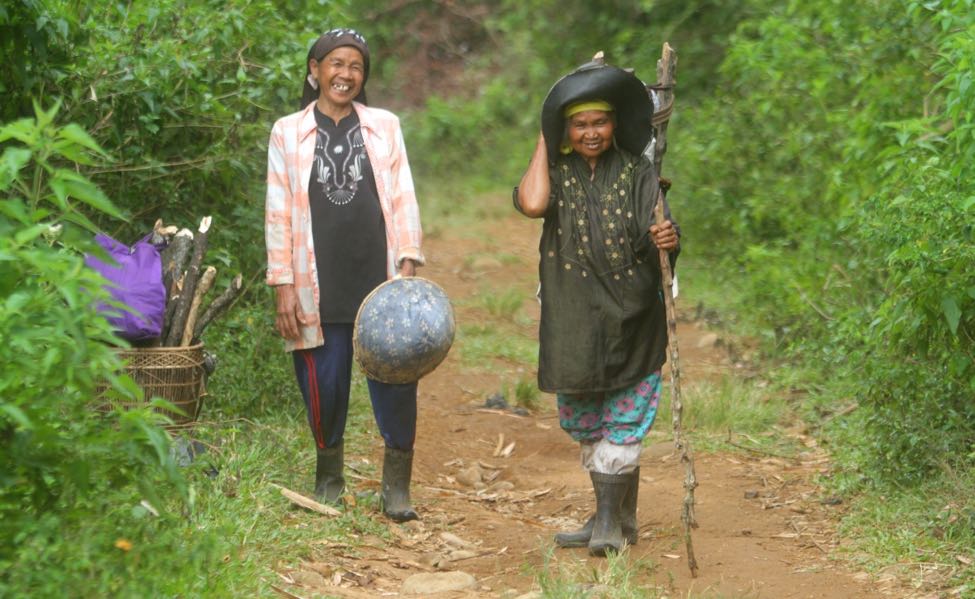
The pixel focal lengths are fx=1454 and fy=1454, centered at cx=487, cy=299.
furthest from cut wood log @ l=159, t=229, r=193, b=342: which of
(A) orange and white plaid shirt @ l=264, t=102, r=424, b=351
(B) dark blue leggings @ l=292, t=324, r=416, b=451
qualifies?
(B) dark blue leggings @ l=292, t=324, r=416, b=451

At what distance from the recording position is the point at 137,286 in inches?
213

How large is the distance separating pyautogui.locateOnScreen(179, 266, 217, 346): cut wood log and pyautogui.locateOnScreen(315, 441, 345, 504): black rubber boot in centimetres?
69

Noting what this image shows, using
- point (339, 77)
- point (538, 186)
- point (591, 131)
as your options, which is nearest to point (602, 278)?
point (538, 186)

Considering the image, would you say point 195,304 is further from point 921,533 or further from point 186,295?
point 921,533

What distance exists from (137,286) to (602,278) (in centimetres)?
172

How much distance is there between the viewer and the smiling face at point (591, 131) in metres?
5.21

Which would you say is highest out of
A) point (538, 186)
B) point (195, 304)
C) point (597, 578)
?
point (538, 186)

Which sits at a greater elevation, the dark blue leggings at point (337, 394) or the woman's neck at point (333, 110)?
the woman's neck at point (333, 110)

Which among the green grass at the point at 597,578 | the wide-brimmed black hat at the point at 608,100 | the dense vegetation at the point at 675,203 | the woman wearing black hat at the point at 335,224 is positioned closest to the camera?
the dense vegetation at the point at 675,203

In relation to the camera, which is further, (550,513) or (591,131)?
(550,513)

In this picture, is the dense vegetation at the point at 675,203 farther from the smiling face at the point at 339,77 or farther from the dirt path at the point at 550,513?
the smiling face at the point at 339,77

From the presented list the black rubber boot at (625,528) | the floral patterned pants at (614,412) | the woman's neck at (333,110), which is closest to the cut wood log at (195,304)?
the woman's neck at (333,110)

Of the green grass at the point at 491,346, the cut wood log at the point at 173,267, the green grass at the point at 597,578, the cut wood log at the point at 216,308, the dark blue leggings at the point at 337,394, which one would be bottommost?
the green grass at the point at 597,578

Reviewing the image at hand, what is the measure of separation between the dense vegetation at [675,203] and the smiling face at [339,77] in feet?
3.21
